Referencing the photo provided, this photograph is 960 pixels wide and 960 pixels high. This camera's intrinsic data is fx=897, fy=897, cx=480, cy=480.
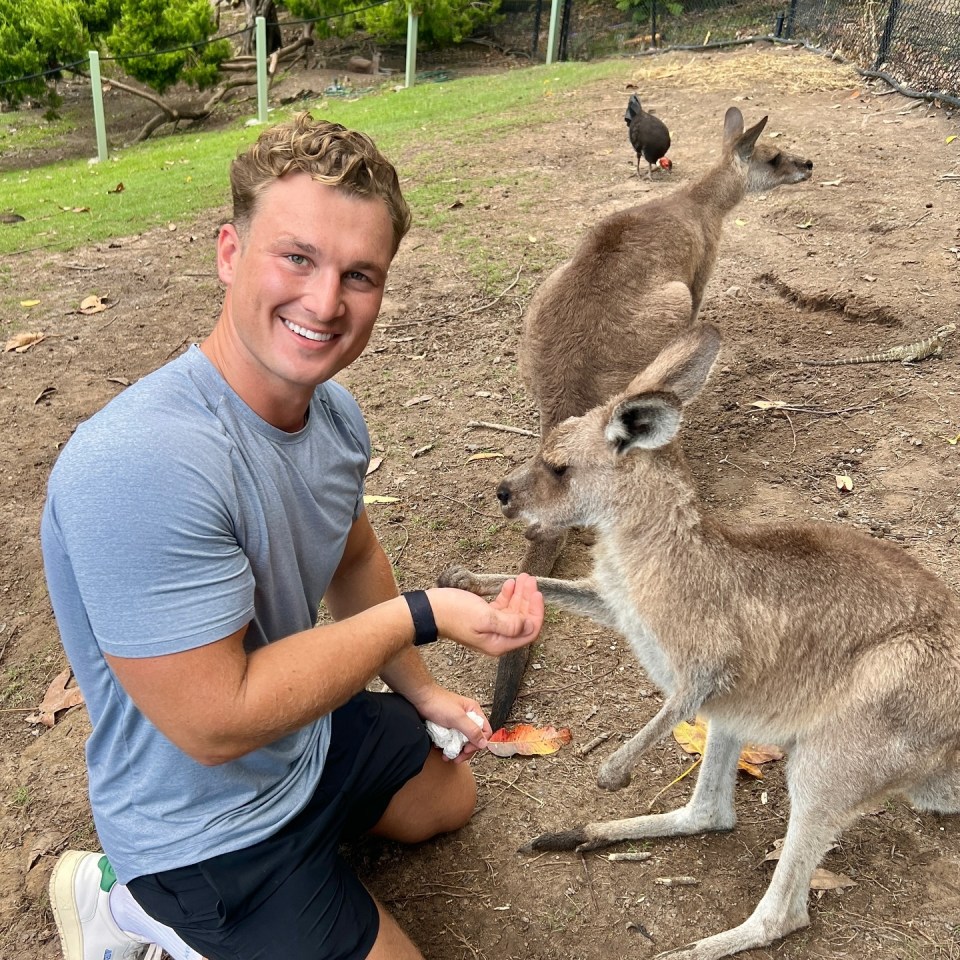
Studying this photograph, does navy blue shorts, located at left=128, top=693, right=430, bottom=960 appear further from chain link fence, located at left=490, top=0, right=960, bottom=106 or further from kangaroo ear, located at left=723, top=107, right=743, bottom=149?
chain link fence, located at left=490, top=0, right=960, bottom=106

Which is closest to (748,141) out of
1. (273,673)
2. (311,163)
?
(311,163)

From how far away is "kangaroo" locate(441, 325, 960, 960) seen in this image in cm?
198

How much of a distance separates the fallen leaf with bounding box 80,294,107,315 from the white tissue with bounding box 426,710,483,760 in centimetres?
414

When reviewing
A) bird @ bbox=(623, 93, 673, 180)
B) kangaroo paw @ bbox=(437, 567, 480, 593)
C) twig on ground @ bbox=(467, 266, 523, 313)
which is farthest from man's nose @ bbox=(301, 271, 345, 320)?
bird @ bbox=(623, 93, 673, 180)

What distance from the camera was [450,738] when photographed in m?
2.29

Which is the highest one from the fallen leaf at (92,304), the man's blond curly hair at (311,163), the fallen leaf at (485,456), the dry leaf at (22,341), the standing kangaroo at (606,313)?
the man's blond curly hair at (311,163)

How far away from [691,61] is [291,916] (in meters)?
11.9

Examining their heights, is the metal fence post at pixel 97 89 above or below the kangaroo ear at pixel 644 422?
below

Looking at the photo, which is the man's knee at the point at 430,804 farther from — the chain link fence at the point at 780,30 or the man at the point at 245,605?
the chain link fence at the point at 780,30

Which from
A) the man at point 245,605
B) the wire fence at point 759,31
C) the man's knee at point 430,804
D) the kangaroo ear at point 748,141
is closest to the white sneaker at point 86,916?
the man at point 245,605

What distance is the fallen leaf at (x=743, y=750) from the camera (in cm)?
261

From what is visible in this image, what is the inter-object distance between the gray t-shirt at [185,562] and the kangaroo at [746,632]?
26.0 inches

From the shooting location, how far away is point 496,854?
2338 mm

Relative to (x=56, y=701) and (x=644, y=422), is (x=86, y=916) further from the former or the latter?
(x=644, y=422)
